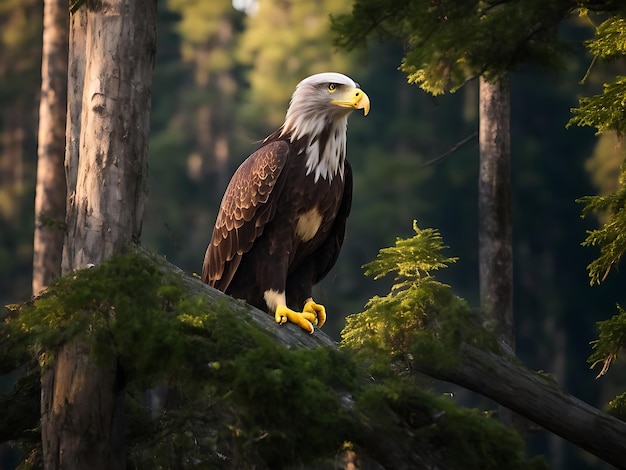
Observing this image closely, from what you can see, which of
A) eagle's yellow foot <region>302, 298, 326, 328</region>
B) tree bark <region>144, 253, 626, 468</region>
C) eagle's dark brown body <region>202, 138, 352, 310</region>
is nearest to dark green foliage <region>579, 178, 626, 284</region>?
tree bark <region>144, 253, 626, 468</region>

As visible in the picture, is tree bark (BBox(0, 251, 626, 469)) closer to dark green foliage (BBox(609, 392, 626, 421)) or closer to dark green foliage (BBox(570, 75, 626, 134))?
dark green foliage (BBox(609, 392, 626, 421))

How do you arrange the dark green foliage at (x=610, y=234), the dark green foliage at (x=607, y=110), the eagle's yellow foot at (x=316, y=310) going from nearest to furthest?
the dark green foliage at (x=607, y=110)
the dark green foliage at (x=610, y=234)
the eagle's yellow foot at (x=316, y=310)

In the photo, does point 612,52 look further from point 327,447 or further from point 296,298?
point 327,447

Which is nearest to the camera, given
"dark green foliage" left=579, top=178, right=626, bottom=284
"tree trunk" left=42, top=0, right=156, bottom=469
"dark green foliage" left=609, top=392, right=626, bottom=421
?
"tree trunk" left=42, top=0, right=156, bottom=469

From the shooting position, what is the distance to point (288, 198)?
600 cm

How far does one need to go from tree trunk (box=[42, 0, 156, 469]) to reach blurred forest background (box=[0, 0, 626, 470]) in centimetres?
1503

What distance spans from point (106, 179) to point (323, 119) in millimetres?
1528

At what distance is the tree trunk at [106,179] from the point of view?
16.3 feet

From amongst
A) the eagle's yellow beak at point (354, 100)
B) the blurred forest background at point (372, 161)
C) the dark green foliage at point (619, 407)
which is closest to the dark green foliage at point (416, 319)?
the eagle's yellow beak at point (354, 100)

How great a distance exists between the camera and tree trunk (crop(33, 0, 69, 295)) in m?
8.95

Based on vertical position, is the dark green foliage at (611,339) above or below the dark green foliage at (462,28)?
below

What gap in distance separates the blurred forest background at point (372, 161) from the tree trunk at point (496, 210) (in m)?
12.0

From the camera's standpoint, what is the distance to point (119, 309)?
15.9ft

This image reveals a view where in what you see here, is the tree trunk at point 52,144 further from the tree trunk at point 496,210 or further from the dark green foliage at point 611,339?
the dark green foliage at point 611,339
